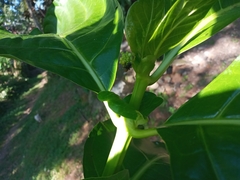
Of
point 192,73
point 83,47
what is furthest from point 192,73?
point 83,47

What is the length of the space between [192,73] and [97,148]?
173 inches

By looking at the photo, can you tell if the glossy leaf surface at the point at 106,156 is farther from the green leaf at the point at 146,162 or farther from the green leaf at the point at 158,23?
the green leaf at the point at 158,23

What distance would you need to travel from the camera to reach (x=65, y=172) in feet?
17.0

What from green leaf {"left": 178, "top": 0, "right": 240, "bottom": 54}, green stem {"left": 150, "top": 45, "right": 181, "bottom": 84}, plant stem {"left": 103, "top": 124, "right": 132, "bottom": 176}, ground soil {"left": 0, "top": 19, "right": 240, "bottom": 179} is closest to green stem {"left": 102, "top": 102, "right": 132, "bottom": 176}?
plant stem {"left": 103, "top": 124, "right": 132, "bottom": 176}

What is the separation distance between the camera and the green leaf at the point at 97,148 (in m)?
0.70

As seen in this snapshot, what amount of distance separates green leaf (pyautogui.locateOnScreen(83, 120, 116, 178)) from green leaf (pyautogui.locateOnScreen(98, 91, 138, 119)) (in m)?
0.19

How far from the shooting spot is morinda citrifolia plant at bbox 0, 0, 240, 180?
518 mm

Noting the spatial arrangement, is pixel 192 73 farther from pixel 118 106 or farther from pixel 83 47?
pixel 118 106

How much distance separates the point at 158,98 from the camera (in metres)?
0.62

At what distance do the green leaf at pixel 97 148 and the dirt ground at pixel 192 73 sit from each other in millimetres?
3791

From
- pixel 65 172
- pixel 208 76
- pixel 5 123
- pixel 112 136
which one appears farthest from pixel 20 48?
pixel 5 123

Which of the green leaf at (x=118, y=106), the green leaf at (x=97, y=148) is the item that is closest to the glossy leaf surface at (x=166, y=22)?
the green leaf at (x=118, y=106)

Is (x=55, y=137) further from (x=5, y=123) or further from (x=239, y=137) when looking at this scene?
(x=239, y=137)

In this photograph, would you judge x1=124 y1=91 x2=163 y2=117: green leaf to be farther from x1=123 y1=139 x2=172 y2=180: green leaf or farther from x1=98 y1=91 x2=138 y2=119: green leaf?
x1=123 y1=139 x2=172 y2=180: green leaf
